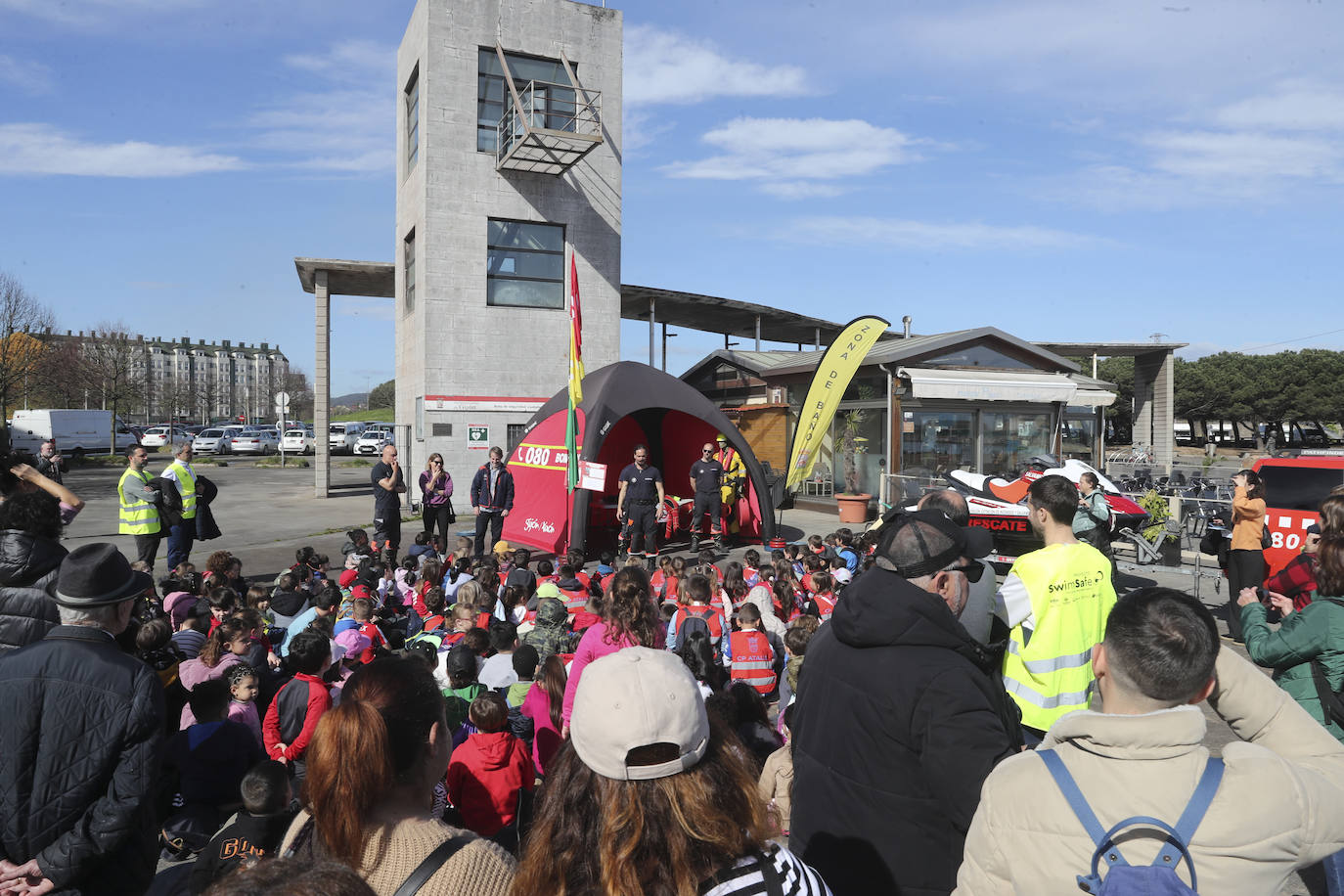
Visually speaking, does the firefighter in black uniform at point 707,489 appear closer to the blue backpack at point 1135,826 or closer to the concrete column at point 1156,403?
the blue backpack at point 1135,826

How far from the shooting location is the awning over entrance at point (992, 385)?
15.9 metres

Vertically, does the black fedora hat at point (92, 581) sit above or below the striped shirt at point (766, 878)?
above

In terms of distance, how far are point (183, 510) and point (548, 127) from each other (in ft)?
40.0

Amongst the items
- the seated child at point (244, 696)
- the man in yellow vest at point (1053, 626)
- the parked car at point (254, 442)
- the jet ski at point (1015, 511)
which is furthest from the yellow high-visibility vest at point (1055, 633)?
the parked car at point (254, 442)

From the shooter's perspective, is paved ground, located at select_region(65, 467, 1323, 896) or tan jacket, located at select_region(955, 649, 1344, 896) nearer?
tan jacket, located at select_region(955, 649, 1344, 896)

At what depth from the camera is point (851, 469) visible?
17.7 meters

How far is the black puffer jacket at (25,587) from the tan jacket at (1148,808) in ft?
11.2

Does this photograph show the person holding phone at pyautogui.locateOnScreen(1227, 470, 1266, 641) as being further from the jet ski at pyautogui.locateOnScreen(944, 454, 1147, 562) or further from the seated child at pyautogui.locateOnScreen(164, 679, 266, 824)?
the seated child at pyautogui.locateOnScreen(164, 679, 266, 824)

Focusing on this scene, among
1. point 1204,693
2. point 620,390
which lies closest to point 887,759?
point 1204,693

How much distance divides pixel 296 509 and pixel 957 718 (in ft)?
62.1

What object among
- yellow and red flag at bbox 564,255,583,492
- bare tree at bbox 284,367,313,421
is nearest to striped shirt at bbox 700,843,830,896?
yellow and red flag at bbox 564,255,583,492

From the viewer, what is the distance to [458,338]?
58.1ft

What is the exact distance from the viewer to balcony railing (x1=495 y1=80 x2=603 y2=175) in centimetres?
1670

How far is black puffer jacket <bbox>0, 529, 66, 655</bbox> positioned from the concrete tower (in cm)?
1410
